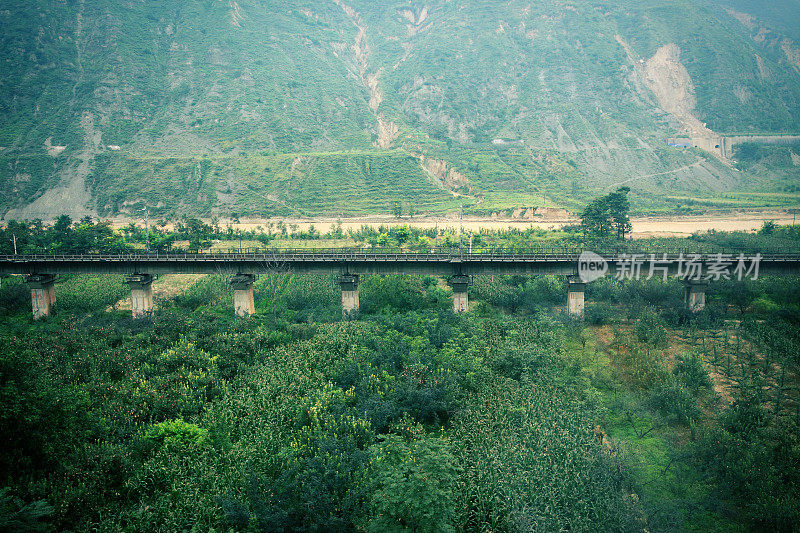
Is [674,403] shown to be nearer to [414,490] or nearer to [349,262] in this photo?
[414,490]

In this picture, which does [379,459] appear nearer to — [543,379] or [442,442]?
[442,442]

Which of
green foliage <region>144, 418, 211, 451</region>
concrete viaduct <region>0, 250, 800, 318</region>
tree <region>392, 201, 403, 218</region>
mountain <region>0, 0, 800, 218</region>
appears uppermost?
mountain <region>0, 0, 800, 218</region>

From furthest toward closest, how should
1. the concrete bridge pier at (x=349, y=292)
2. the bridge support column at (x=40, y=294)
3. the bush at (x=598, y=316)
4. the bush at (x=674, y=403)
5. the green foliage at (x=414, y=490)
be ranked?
the bridge support column at (x=40, y=294) < the concrete bridge pier at (x=349, y=292) < the bush at (x=598, y=316) < the bush at (x=674, y=403) < the green foliage at (x=414, y=490)

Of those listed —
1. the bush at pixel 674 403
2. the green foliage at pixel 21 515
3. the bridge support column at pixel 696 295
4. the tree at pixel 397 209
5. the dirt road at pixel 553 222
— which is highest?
the tree at pixel 397 209

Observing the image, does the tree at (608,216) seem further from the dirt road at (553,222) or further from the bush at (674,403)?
the bush at (674,403)

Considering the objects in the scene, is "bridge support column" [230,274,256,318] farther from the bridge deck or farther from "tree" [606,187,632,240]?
"tree" [606,187,632,240]

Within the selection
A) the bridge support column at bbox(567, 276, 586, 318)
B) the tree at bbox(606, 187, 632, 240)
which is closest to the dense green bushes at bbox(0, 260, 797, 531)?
the bridge support column at bbox(567, 276, 586, 318)

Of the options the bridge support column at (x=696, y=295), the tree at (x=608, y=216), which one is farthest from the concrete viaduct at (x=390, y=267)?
the tree at (x=608, y=216)
